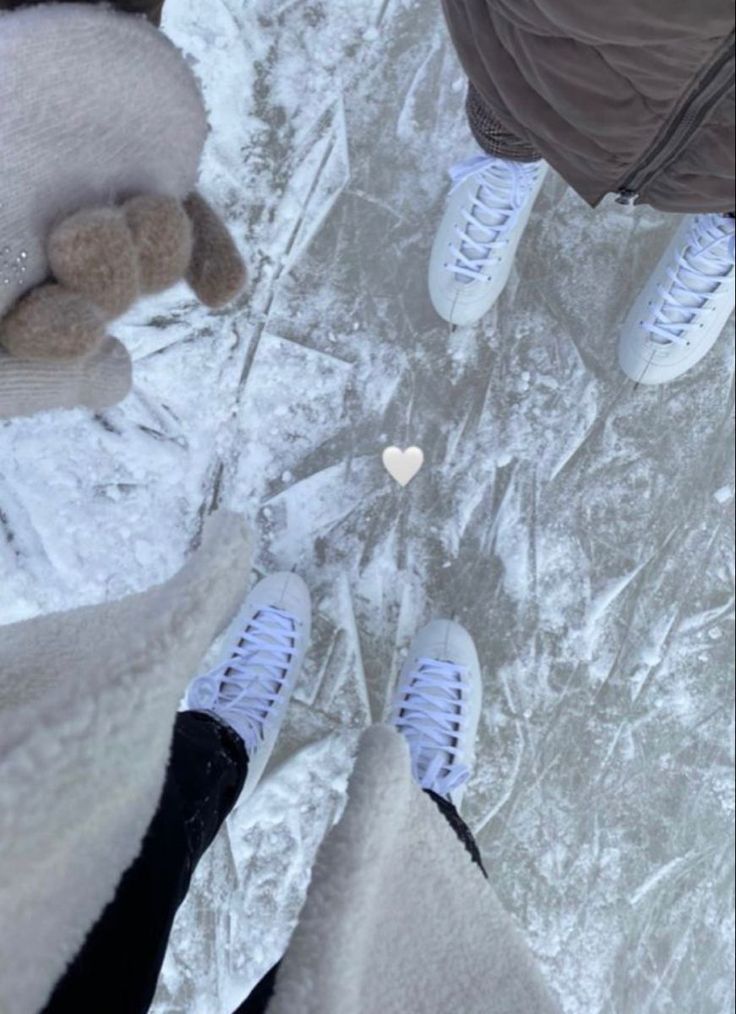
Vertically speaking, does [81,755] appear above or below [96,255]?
below

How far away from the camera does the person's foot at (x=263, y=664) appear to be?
1059 mm

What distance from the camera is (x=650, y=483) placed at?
3.73 feet

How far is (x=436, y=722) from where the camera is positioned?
3.51 feet

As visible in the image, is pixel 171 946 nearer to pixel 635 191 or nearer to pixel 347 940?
pixel 347 940

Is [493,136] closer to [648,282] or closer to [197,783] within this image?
[648,282]

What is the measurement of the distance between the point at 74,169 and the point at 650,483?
2.80 feet

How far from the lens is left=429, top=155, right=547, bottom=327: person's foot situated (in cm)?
103

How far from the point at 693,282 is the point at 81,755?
945mm

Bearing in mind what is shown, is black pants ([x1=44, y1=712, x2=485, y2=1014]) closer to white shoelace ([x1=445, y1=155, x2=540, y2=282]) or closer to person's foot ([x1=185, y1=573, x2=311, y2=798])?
person's foot ([x1=185, y1=573, x2=311, y2=798])

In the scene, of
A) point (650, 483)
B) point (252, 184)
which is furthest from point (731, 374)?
point (252, 184)

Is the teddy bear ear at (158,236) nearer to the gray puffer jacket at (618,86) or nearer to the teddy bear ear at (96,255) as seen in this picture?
the teddy bear ear at (96,255)

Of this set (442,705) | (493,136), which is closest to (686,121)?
(493,136)

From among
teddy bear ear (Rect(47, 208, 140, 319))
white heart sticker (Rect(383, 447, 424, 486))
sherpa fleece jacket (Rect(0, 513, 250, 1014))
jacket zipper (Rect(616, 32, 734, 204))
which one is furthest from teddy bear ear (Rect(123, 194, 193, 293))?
white heart sticker (Rect(383, 447, 424, 486))

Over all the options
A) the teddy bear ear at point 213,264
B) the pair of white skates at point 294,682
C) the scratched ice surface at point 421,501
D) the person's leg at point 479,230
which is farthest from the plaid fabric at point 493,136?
the pair of white skates at point 294,682
